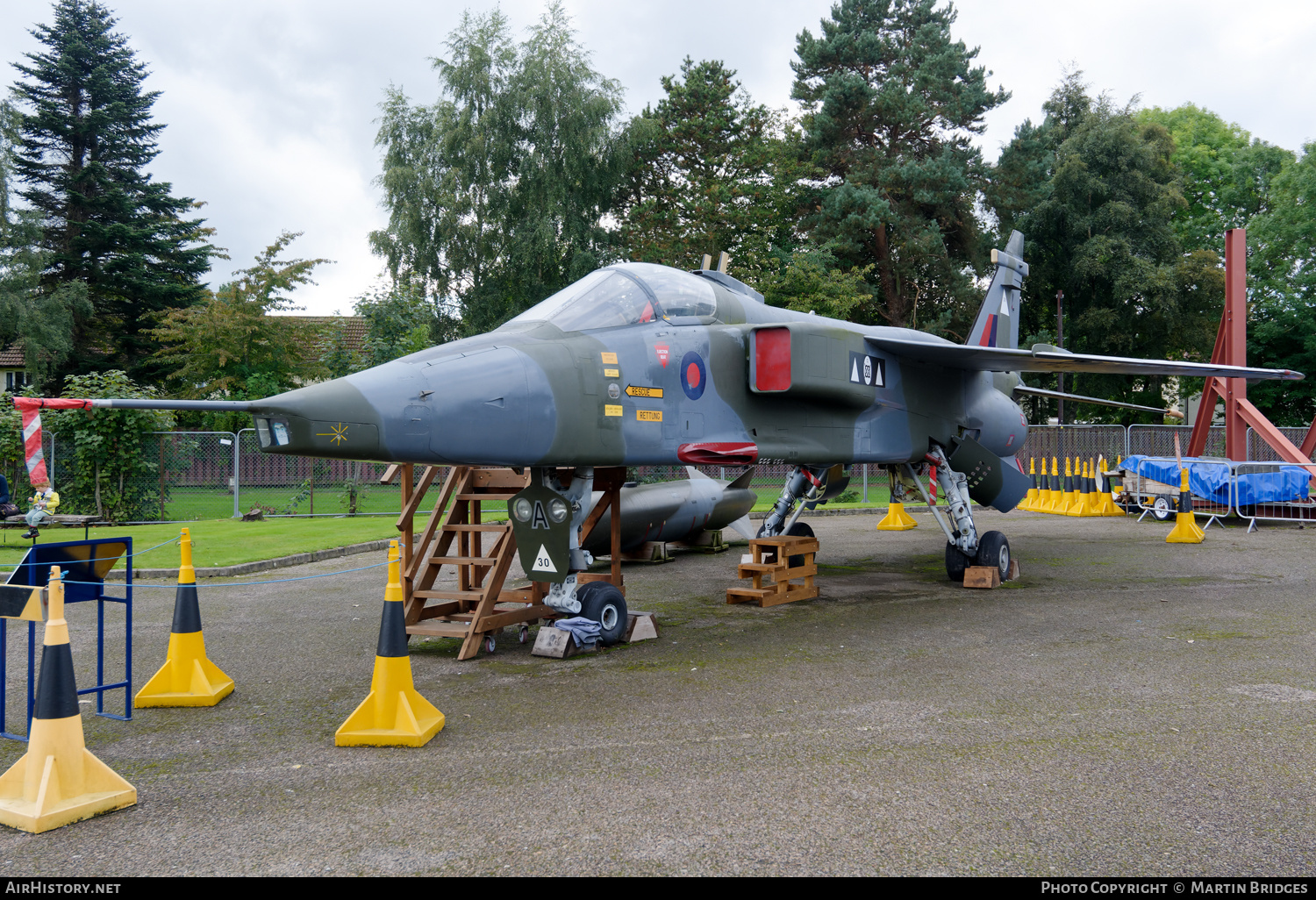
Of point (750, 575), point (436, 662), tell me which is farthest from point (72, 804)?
point (750, 575)

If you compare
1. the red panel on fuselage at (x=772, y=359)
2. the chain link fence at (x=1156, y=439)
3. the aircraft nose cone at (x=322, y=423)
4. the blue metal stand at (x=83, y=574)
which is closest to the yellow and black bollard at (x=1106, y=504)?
the chain link fence at (x=1156, y=439)

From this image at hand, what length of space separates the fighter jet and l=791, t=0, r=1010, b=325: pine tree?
78.6 ft

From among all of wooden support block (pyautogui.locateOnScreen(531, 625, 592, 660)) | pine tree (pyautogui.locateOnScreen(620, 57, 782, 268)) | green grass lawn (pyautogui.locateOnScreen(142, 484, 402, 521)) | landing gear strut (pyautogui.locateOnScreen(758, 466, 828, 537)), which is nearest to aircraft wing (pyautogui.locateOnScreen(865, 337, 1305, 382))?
landing gear strut (pyautogui.locateOnScreen(758, 466, 828, 537))

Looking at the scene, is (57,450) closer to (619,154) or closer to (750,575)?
(750,575)

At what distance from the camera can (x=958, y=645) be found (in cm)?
707

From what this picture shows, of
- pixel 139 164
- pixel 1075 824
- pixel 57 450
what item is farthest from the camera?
pixel 139 164

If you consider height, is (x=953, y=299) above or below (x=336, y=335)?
above

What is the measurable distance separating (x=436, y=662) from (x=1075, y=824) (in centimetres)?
474

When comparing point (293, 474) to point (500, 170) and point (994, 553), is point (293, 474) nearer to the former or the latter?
point (500, 170)

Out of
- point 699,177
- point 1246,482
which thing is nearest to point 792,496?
point 1246,482

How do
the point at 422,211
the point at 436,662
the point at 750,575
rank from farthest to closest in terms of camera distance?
1. the point at 422,211
2. the point at 750,575
3. the point at 436,662

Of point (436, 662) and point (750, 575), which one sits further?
point (750, 575)

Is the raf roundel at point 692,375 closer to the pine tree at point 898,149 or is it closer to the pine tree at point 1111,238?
the pine tree at point 898,149

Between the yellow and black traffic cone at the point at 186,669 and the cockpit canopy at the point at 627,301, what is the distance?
3.05 metres
